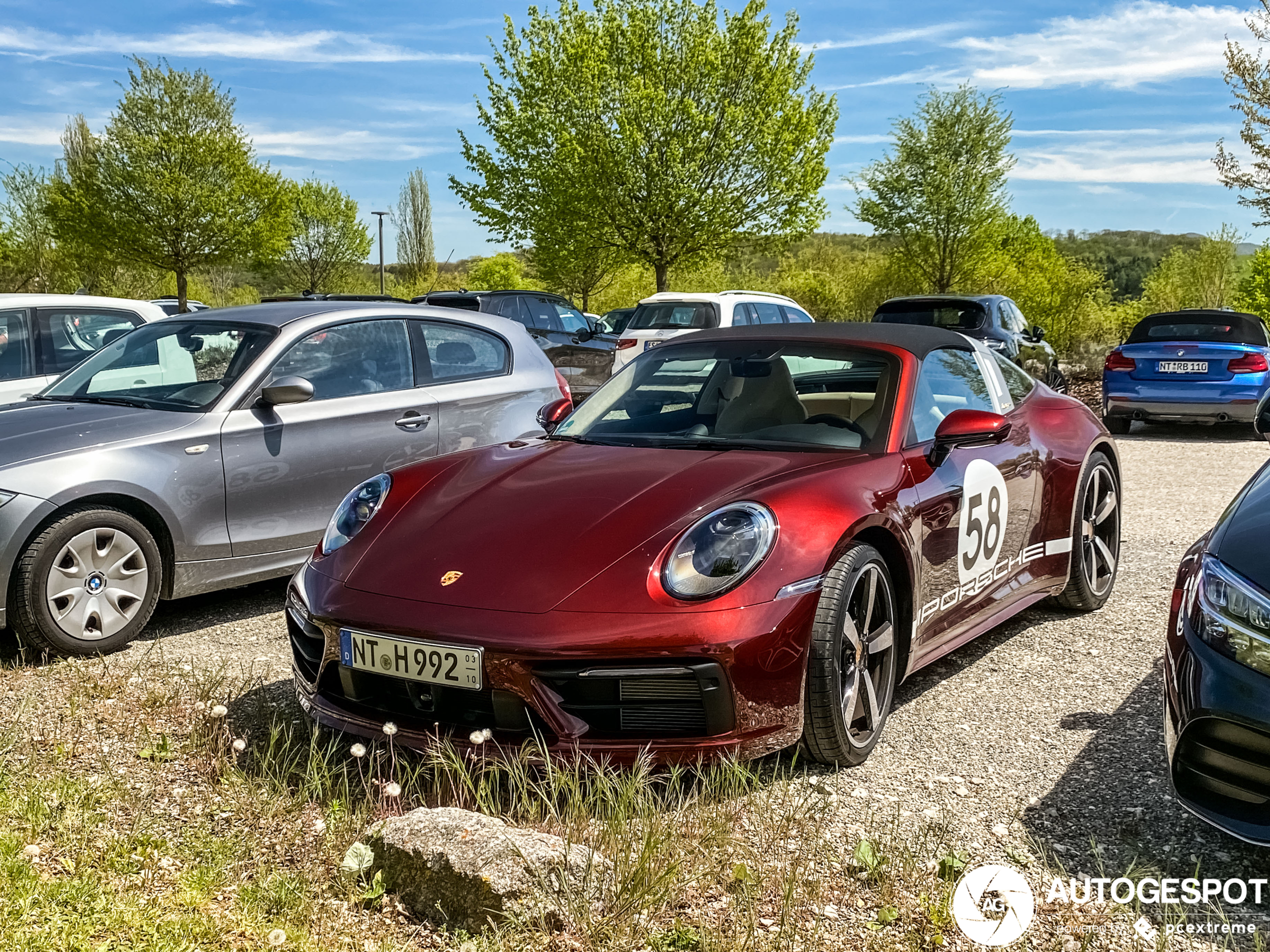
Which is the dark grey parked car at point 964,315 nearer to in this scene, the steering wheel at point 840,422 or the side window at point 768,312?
the side window at point 768,312

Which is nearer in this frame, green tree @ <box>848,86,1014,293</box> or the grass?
the grass

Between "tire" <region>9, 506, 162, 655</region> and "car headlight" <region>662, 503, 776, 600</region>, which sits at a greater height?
"car headlight" <region>662, 503, 776, 600</region>

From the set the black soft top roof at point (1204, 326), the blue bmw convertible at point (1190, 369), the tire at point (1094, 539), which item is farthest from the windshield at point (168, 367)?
the black soft top roof at point (1204, 326)

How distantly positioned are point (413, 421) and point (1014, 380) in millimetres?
3179

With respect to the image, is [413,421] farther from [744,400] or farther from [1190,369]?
[1190,369]

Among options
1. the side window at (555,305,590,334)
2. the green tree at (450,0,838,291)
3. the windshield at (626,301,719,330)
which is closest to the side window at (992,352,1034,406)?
the windshield at (626,301,719,330)

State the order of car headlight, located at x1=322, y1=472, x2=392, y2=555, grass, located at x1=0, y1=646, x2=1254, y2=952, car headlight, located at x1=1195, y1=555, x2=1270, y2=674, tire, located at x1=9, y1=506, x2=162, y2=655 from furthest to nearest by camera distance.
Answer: tire, located at x1=9, y1=506, x2=162, y2=655 < car headlight, located at x1=322, y1=472, x2=392, y2=555 < car headlight, located at x1=1195, y1=555, x2=1270, y2=674 < grass, located at x1=0, y1=646, x2=1254, y2=952

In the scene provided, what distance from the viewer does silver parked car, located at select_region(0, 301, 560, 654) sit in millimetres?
4887

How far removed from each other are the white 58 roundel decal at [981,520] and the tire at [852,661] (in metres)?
0.57

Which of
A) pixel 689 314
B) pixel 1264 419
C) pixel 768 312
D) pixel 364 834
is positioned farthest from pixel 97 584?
pixel 768 312

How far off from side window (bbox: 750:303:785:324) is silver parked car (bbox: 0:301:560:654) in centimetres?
815

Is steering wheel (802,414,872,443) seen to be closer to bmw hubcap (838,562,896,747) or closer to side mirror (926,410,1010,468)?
side mirror (926,410,1010,468)

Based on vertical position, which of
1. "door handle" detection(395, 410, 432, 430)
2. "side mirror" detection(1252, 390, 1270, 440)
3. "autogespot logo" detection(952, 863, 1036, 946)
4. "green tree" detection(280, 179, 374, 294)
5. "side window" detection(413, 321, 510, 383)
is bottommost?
"autogespot logo" detection(952, 863, 1036, 946)

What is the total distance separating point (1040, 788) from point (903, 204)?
2745 cm
